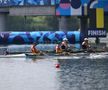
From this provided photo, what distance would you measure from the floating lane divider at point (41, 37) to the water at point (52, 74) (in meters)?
34.1

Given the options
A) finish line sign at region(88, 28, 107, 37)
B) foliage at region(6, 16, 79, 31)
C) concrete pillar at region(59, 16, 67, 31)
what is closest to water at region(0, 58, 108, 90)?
finish line sign at region(88, 28, 107, 37)

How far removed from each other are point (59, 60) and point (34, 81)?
1548 centimetres

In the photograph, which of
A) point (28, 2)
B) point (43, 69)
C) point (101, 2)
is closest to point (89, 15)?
point (101, 2)

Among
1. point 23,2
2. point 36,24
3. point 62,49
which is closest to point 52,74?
point 62,49

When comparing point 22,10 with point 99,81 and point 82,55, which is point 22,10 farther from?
point 99,81

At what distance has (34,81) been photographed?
103 feet

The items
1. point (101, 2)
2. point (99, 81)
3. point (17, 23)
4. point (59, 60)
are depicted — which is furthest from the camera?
point (17, 23)

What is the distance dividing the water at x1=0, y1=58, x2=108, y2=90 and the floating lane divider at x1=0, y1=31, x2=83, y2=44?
34084mm

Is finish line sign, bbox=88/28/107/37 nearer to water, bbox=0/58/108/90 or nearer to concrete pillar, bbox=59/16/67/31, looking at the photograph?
concrete pillar, bbox=59/16/67/31

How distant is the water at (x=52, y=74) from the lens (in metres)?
29.2

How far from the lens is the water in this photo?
29234 millimetres

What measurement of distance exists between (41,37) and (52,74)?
4878 centimetres

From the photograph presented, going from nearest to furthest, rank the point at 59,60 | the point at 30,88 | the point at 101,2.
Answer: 1. the point at 30,88
2. the point at 59,60
3. the point at 101,2

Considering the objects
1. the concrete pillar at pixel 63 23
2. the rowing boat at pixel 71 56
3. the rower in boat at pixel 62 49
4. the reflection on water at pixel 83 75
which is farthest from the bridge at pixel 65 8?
the reflection on water at pixel 83 75
